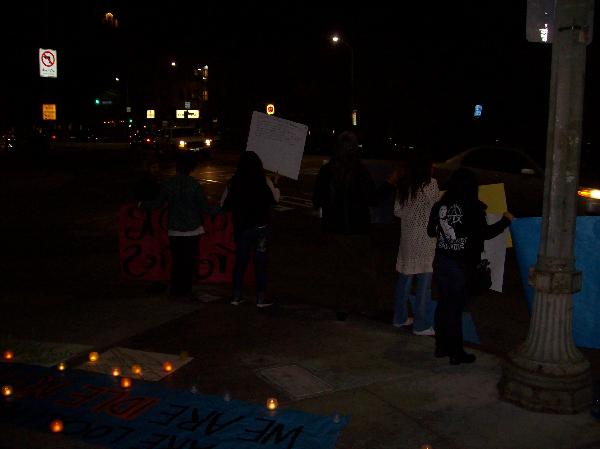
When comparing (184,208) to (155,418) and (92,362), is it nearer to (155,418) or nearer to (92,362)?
(92,362)

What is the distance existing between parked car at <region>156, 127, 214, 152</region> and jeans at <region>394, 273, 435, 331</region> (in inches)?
1201

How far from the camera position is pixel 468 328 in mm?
6809

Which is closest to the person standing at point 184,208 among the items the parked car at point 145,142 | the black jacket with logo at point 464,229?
the parked car at point 145,142

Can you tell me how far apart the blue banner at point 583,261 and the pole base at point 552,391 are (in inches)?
53.6

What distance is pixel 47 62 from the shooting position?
59688 millimetres

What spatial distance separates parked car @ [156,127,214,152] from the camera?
A: 36.6m

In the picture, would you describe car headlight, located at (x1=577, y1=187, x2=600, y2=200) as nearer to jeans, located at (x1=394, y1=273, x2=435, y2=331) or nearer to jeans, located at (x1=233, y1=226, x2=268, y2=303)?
jeans, located at (x1=394, y1=273, x2=435, y2=331)

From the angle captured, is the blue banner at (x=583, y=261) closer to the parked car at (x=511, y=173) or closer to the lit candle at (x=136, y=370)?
the lit candle at (x=136, y=370)

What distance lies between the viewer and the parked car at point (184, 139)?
120ft

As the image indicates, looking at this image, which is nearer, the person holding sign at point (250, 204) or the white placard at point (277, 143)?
the person holding sign at point (250, 204)

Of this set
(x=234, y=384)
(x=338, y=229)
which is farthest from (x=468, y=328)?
(x=234, y=384)

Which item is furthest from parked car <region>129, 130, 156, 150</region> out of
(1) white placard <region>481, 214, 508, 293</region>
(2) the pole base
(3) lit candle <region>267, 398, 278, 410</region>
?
(2) the pole base

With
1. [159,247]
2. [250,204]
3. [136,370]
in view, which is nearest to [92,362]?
[136,370]

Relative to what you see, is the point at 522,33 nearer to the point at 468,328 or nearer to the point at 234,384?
the point at 468,328
